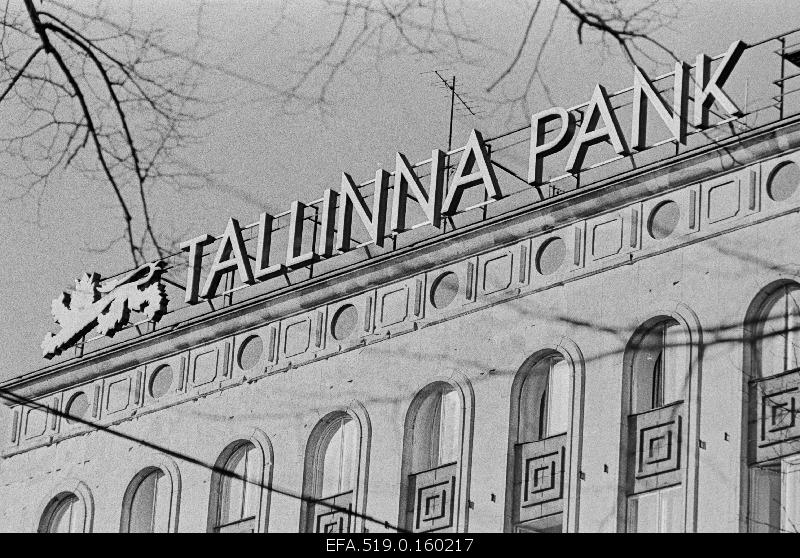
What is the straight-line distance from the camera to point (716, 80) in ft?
115

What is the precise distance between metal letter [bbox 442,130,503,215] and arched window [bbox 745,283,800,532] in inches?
231

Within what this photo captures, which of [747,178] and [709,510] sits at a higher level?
[747,178]

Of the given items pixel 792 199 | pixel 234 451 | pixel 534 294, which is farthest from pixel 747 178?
pixel 234 451

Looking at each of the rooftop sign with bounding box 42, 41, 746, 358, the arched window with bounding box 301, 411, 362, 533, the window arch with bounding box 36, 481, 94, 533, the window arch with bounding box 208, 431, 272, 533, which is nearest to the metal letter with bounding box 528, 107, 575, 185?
the rooftop sign with bounding box 42, 41, 746, 358

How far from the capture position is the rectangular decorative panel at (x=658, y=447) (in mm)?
34188

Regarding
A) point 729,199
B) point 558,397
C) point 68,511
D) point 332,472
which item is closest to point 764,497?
point 558,397

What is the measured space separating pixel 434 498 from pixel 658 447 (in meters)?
4.83

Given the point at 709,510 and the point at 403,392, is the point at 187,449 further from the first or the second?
the point at 709,510

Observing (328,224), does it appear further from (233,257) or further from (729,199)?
(729,199)

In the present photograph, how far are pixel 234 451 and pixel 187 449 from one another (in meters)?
1.14

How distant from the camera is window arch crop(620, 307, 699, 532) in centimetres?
3394

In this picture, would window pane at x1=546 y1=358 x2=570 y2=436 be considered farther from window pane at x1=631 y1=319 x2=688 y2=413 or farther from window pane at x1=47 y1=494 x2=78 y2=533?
window pane at x1=47 y1=494 x2=78 y2=533

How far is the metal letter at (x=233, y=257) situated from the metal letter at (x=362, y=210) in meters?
2.19

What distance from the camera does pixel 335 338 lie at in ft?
133
